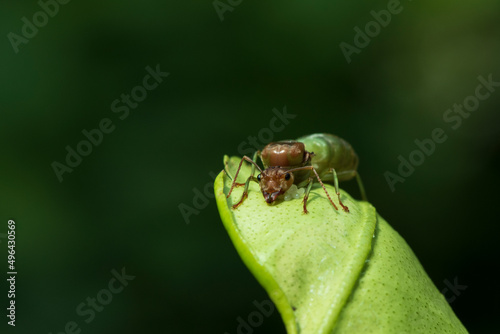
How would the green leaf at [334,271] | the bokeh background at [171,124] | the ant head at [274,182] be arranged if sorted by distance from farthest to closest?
1. the bokeh background at [171,124]
2. the ant head at [274,182]
3. the green leaf at [334,271]

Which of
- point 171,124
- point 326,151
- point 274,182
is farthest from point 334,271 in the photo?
point 171,124

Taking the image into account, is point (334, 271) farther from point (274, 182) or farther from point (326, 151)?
point (326, 151)

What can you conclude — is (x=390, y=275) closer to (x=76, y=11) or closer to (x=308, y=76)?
(x=308, y=76)

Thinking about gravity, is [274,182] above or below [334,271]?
above

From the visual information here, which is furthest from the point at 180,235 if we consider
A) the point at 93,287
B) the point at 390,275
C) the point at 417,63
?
the point at 390,275

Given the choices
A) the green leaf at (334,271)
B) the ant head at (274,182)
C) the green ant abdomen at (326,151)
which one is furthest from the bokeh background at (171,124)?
the green leaf at (334,271)

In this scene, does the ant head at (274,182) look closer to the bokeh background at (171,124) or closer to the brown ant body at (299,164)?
the brown ant body at (299,164)
